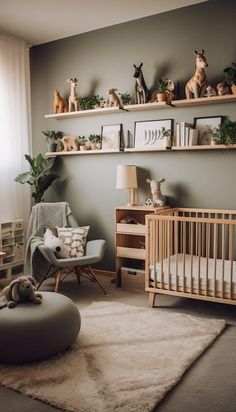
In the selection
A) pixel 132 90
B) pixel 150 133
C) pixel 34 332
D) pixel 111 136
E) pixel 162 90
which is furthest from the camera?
pixel 111 136

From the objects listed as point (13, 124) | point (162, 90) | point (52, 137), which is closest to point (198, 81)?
point (162, 90)

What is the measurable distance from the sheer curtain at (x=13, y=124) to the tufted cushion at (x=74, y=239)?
849mm

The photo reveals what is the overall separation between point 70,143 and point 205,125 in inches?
63.1

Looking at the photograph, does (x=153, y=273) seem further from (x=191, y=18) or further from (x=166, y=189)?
(x=191, y=18)

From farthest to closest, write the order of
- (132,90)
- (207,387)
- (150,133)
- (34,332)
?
(132,90)
(150,133)
(34,332)
(207,387)

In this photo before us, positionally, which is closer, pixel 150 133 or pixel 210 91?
pixel 210 91

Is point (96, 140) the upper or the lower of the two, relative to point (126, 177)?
upper

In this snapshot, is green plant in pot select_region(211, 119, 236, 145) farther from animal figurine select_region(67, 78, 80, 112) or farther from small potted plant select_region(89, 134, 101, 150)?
animal figurine select_region(67, 78, 80, 112)

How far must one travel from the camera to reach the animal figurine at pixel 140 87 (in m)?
3.90

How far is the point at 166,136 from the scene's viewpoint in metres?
3.85

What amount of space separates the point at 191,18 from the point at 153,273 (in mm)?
2469

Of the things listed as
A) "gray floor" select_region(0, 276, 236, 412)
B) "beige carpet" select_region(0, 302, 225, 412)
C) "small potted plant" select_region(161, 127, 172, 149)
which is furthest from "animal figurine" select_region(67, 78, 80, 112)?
"gray floor" select_region(0, 276, 236, 412)

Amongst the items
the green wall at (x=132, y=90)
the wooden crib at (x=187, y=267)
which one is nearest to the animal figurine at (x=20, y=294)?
the wooden crib at (x=187, y=267)

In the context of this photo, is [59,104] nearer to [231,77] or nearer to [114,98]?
[114,98]
